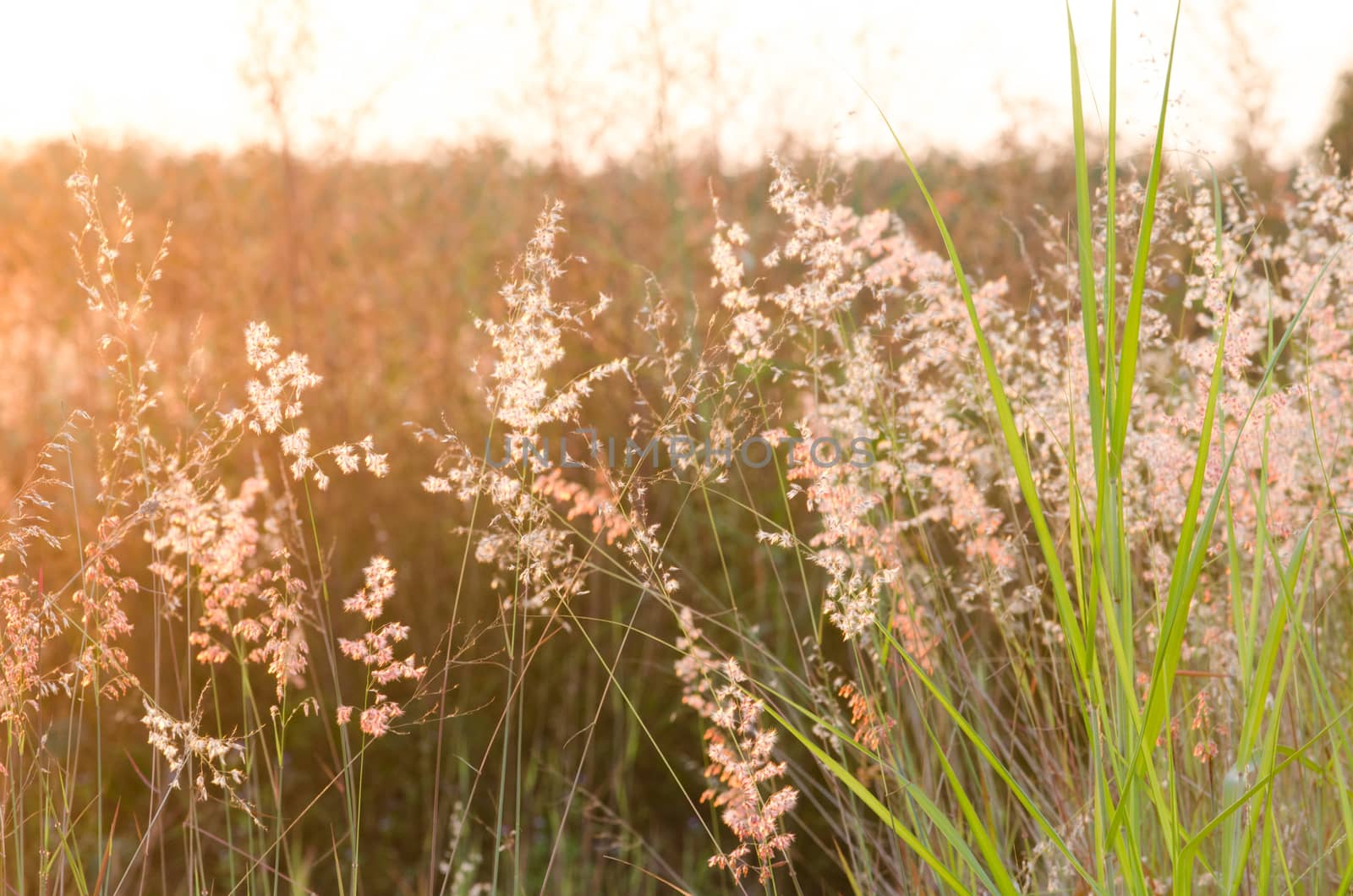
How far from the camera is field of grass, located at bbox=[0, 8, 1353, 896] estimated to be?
135 cm

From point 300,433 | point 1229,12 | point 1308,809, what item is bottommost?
point 1308,809

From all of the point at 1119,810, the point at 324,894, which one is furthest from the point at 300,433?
the point at 324,894

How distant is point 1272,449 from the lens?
201 centimetres

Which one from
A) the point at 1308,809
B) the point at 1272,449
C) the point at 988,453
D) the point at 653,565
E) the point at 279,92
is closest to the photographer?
the point at 653,565

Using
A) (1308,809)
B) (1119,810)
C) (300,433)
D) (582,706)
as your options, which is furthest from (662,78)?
(1119,810)

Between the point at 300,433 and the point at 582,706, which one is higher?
the point at 300,433

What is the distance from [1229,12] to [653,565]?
3.04 m

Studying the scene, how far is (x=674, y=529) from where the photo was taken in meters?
3.01

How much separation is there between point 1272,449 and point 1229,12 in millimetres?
2042

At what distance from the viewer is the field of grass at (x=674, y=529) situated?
1.35 meters

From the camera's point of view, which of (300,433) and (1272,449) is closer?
(300,433)

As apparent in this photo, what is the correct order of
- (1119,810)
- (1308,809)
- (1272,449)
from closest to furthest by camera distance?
(1119,810), (1308,809), (1272,449)

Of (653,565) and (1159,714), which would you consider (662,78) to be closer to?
(653,565)

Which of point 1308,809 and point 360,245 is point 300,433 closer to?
point 1308,809
